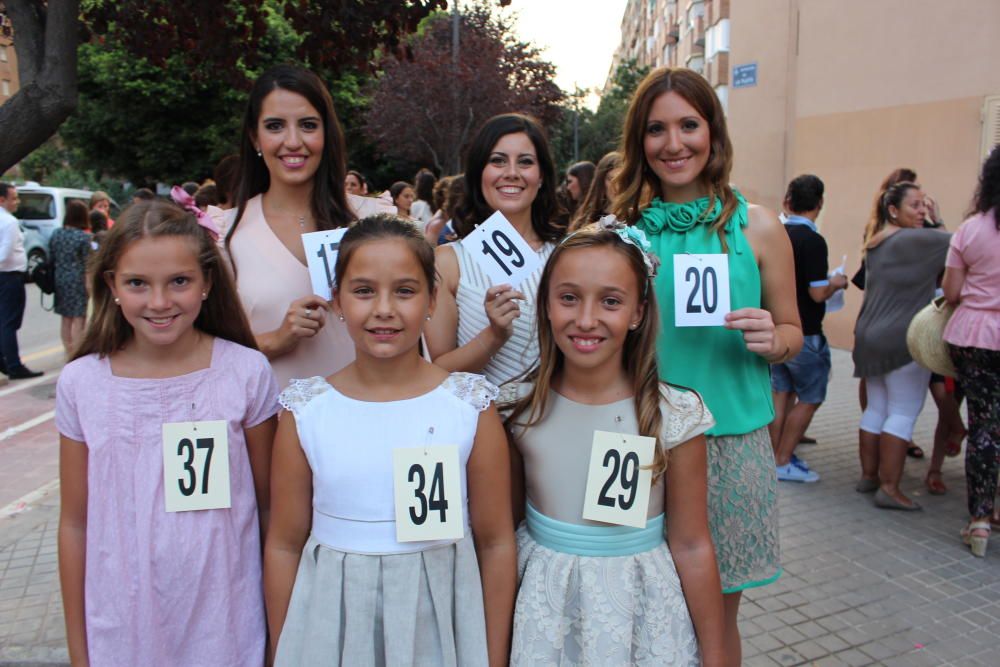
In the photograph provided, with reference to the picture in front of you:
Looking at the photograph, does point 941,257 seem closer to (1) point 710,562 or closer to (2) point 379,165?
(1) point 710,562

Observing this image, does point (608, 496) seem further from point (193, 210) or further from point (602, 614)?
point (193, 210)

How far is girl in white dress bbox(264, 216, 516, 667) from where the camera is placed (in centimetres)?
178

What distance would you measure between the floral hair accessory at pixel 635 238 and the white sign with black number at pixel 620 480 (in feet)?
1.53

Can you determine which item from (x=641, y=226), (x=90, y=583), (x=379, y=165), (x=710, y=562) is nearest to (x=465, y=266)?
(x=641, y=226)

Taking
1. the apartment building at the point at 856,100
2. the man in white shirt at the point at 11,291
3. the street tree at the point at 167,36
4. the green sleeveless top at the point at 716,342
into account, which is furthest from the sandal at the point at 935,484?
the man in white shirt at the point at 11,291

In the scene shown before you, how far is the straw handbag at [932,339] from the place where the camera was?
165 inches

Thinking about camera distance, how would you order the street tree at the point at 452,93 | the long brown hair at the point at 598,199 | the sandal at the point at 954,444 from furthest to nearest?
the street tree at the point at 452,93
the sandal at the point at 954,444
the long brown hair at the point at 598,199

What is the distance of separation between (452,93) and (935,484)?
1738cm

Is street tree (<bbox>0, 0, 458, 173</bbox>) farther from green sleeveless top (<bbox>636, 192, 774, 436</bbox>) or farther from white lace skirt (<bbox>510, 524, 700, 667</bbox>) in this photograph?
white lace skirt (<bbox>510, 524, 700, 667</bbox>)

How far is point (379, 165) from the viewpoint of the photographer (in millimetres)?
28922

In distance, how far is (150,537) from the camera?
1.89 metres

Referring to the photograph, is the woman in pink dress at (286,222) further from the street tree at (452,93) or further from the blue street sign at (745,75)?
the street tree at (452,93)

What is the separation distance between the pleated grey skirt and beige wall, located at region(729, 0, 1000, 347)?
27.8 ft

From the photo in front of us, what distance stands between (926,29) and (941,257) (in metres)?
5.29
